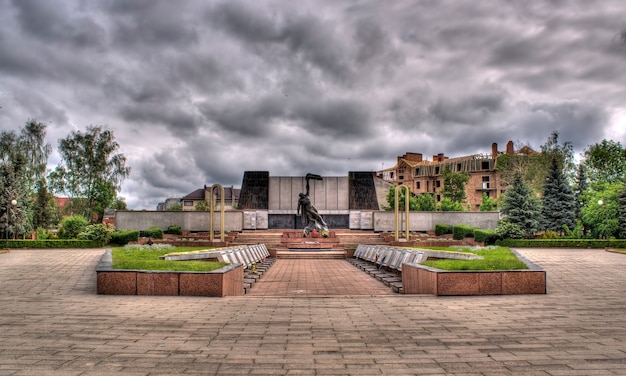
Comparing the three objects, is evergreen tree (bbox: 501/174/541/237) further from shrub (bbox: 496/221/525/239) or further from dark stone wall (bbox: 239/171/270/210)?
dark stone wall (bbox: 239/171/270/210)

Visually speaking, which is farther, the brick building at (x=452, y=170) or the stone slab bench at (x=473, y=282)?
the brick building at (x=452, y=170)

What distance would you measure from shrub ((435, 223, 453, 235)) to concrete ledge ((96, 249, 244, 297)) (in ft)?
71.9

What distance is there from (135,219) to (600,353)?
91.8 ft

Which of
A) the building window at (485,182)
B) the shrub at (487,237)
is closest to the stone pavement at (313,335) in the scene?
the shrub at (487,237)

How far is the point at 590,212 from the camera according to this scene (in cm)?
2753

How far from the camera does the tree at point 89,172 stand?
121 ft

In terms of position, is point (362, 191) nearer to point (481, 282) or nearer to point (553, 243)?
point (553, 243)

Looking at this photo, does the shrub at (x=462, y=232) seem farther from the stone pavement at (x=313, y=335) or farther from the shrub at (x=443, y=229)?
the stone pavement at (x=313, y=335)

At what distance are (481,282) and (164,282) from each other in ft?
18.1

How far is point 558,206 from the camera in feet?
100

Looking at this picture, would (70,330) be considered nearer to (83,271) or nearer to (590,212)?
(83,271)

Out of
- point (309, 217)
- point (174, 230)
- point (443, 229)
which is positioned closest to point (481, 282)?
point (309, 217)

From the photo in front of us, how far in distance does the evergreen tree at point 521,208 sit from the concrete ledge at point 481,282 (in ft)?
68.3

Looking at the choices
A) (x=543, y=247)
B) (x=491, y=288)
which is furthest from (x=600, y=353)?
(x=543, y=247)
